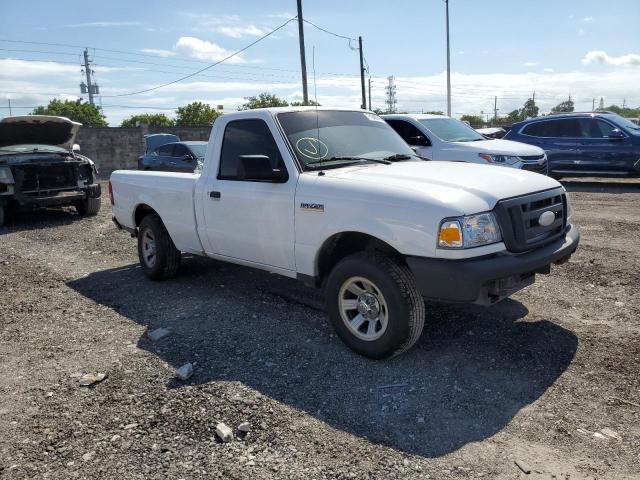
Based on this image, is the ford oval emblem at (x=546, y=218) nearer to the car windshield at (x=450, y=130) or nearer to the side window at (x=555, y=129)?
the car windshield at (x=450, y=130)

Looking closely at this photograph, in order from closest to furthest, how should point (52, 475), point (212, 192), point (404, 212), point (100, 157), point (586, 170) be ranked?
point (52, 475) < point (404, 212) < point (212, 192) < point (586, 170) < point (100, 157)

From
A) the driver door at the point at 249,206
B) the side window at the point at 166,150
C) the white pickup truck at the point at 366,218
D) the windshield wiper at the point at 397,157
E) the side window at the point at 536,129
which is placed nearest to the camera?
the white pickup truck at the point at 366,218

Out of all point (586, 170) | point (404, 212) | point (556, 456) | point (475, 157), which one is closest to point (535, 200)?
point (404, 212)

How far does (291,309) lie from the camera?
5168mm

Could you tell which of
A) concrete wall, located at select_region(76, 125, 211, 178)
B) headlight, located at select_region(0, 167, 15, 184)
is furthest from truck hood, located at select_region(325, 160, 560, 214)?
concrete wall, located at select_region(76, 125, 211, 178)

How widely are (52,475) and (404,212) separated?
102 inches

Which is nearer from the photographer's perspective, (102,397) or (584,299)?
(102,397)

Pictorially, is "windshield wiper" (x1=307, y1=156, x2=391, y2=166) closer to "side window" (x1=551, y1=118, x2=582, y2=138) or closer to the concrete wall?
"side window" (x1=551, y1=118, x2=582, y2=138)

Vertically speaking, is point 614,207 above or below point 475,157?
below

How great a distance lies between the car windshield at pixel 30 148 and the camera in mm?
11164

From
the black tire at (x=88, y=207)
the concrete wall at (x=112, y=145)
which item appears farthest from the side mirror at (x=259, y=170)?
the concrete wall at (x=112, y=145)

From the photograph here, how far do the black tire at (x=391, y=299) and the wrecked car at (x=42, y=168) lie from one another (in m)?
9.16

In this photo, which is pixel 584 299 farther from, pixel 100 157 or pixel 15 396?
pixel 100 157

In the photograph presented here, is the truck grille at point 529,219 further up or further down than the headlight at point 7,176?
further down
